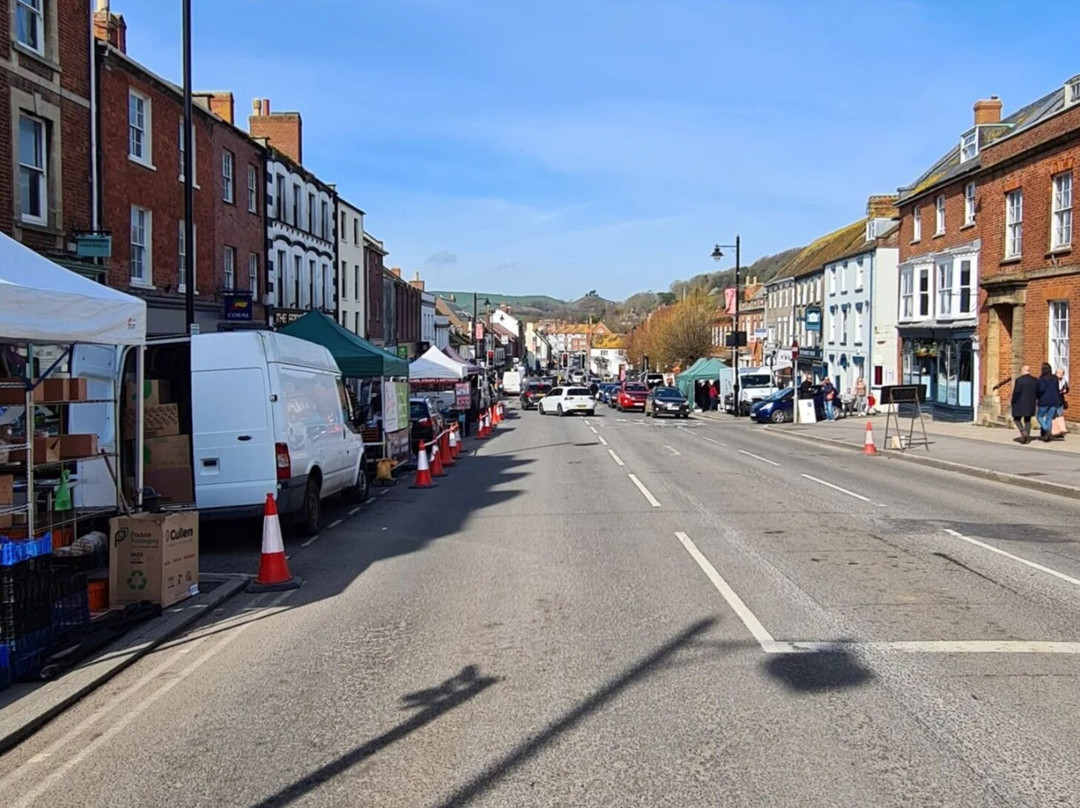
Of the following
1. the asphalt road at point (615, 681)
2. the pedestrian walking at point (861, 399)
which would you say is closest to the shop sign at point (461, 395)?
the pedestrian walking at point (861, 399)

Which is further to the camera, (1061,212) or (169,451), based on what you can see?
(1061,212)

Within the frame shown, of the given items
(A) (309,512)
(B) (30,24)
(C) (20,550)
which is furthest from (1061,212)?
(C) (20,550)

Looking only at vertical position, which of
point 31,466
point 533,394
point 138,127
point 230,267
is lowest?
point 533,394

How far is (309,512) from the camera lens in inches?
484

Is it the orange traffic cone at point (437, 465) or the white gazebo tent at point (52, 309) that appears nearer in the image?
the white gazebo tent at point (52, 309)

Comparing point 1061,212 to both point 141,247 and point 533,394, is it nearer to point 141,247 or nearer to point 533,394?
point 141,247

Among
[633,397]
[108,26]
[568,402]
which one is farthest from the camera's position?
[633,397]

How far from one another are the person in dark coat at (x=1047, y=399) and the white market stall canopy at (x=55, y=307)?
20.8 metres

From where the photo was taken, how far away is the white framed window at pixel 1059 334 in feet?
86.2

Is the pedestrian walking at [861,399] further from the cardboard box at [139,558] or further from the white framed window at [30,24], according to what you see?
the cardboard box at [139,558]

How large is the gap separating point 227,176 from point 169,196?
5.58m

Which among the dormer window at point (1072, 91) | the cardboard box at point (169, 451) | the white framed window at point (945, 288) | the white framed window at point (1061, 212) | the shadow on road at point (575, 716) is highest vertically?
the dormer window at point (1072, 91)

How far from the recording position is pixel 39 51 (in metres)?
18.8

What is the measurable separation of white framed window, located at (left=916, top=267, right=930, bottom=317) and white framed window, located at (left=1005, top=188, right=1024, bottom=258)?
25.5 feet
